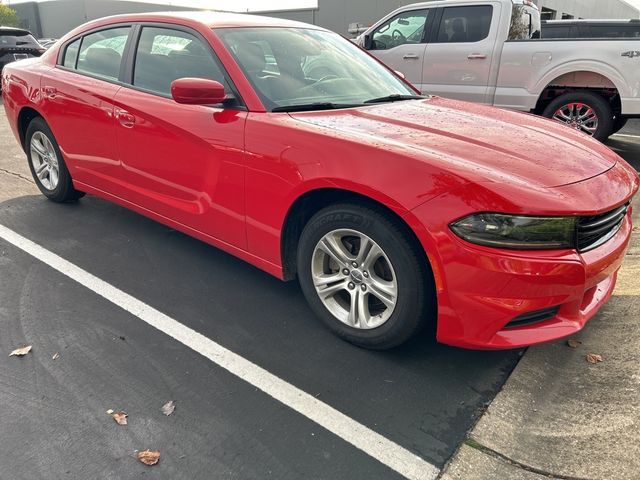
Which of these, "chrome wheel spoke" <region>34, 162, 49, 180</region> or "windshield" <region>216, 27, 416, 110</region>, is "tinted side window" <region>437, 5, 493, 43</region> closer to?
"windshield" <region>216, 27, 416, 110</region>

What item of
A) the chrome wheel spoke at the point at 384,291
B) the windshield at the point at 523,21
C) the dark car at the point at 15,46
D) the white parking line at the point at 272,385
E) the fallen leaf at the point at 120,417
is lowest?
the white parking line at the point at 272,385

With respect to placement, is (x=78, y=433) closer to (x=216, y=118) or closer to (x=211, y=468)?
(x=211, y=468)

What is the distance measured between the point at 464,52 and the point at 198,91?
5535 millimetres

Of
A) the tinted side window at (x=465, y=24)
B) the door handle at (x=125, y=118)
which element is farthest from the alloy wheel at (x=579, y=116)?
the door handle at (x=125, y=118)

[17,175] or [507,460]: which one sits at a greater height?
[507,460]

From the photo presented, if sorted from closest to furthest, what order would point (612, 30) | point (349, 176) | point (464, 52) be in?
point (349, 176)
point (464, 52)
point (612, 30)

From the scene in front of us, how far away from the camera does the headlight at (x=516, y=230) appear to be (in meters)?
2.13

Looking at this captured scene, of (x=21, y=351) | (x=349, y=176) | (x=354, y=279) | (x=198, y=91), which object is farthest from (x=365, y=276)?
(x=21, y=351)

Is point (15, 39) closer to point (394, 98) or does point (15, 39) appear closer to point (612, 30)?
point (394, 98)

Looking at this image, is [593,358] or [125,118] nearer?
[593,358]

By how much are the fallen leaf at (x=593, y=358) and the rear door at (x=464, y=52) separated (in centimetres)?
538

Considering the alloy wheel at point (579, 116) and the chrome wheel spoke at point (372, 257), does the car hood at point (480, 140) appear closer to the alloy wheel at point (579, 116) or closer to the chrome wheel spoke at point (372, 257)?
the chrome wheel spoke at point (372, 257)

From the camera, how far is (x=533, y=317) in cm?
230

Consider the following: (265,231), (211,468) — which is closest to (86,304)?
(265,231)
